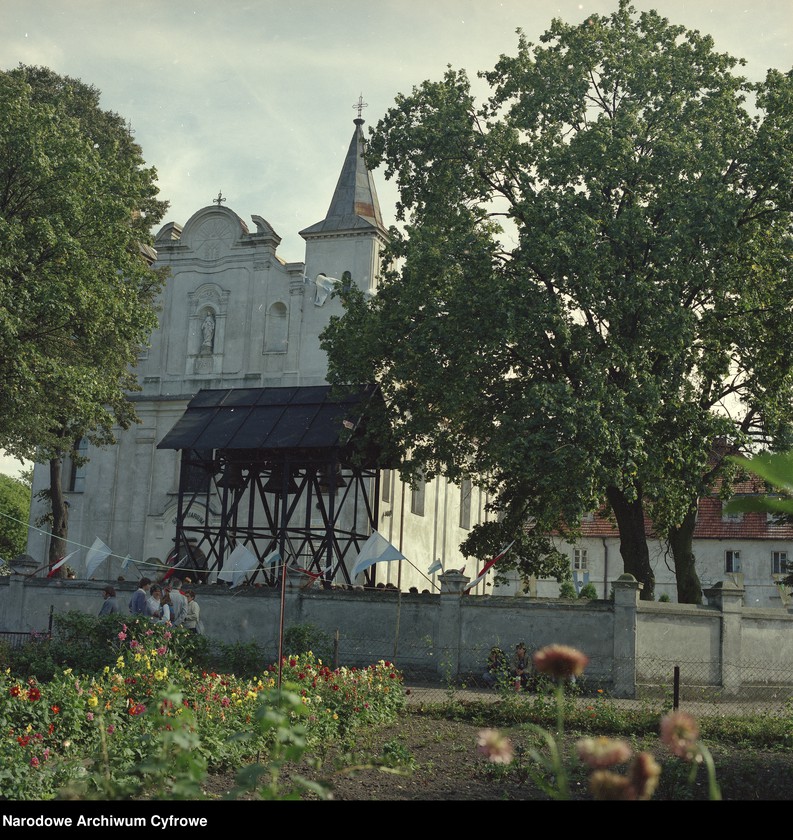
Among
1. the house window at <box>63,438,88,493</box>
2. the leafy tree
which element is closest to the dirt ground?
the house window at <box>63,438,88,493</box>

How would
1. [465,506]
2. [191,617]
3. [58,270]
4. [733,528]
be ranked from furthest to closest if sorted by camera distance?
1. [733,528]
2. [465,506]
3. [58,270]
4. [191,617]

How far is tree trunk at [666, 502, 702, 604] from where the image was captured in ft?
81.3

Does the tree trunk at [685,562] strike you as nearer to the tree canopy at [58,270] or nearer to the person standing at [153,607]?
the person standing at [153,607]

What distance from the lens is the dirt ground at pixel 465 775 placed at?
984 cm

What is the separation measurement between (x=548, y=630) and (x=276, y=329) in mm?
19609

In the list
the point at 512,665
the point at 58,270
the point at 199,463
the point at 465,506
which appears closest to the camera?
the point at 512,665

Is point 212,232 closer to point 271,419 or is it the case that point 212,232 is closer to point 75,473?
point 75,473

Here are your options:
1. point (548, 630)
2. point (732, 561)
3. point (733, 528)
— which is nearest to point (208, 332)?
point (548, 630)

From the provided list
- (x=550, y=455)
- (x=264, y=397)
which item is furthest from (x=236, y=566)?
(x=550, y=455)

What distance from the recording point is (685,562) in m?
25.3

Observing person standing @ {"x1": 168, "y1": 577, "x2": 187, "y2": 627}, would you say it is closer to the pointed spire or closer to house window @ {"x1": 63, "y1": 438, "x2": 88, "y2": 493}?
the pointed spire

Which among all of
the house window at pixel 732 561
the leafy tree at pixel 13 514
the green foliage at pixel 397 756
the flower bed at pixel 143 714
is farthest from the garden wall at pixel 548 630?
the leafy tree at pixel 13 514

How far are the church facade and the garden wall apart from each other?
42.3 feet
